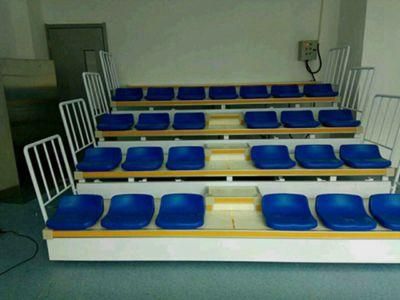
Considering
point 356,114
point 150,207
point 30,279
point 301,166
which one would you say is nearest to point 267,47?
point 356,114

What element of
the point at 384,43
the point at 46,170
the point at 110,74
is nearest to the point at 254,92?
the point at 384,43

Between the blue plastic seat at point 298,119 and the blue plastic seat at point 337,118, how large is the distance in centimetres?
12

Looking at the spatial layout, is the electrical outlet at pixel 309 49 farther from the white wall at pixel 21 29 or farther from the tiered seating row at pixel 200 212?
the white wall at pixel 21 29

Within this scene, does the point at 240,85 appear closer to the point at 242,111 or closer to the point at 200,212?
the point at 242,111

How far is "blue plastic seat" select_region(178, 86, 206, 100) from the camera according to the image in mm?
4281

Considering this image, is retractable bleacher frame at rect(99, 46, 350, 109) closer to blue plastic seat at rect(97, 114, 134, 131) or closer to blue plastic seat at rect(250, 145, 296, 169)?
Answer: blue plastic seat at rect(97, 114, 134, 131)

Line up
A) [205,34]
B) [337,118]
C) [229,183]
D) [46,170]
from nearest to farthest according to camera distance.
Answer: [229,183]
[337,118]
[46,170]
[205,34]

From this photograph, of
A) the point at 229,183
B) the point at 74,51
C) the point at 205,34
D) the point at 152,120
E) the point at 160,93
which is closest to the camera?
the point at 229,183

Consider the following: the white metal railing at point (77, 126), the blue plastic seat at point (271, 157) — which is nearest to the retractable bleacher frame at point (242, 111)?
the white metal railing at point (77, 126)

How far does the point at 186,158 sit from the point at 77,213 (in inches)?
45.5

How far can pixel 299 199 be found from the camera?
7.93 feet

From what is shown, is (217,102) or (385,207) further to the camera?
(217,102)

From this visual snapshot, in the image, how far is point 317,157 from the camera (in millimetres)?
3029

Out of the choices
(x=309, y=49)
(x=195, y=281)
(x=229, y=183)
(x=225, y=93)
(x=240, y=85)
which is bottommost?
(x=195, y=281)
